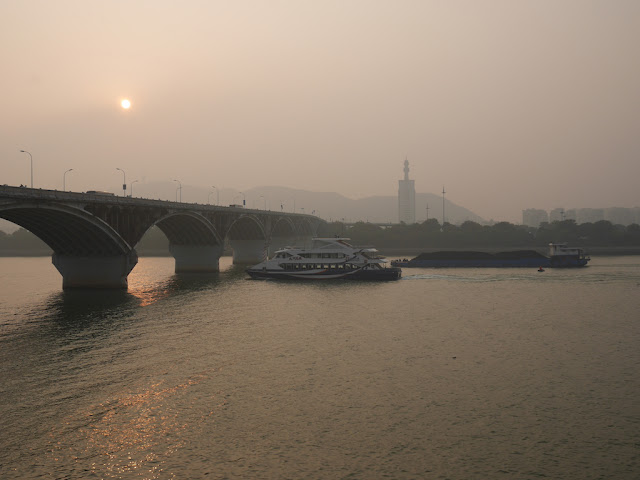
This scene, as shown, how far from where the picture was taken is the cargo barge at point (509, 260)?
104312 mm

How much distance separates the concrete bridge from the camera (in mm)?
55312

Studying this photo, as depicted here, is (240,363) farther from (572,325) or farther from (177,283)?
(177,283)

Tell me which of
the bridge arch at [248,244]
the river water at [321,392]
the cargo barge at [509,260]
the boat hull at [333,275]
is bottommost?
the river water at [321,392]

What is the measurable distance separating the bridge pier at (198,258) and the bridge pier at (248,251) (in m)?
28.0

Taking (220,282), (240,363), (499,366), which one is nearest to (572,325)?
(499,366)

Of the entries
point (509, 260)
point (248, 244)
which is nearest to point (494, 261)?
point (509, 260)

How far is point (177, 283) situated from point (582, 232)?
156338 millimetres

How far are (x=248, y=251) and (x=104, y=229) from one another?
67.4 m

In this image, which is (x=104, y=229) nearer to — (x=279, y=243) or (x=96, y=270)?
(x=96, y=270)

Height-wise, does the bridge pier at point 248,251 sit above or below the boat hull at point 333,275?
above

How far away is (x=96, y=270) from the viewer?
68.4m

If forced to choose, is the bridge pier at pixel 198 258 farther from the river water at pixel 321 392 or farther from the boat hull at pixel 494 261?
the river water at pixel 321 392

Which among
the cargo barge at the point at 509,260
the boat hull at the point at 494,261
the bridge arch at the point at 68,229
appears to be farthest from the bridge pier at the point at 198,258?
the boat hull at the point at 494,261

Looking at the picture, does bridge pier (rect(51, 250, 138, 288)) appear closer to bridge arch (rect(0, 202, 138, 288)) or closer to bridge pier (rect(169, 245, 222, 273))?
bridge arch (rect(0, 202, 138, 288))
